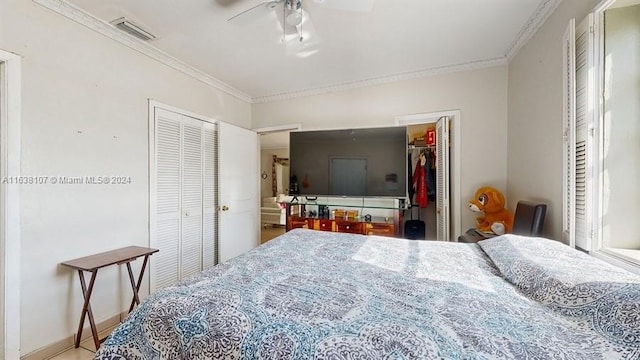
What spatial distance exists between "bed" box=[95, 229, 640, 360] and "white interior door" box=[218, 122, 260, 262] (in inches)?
83.2

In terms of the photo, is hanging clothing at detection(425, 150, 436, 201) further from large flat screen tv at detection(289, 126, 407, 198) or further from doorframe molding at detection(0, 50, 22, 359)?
doorframe molding at detection(0, 50, 22, 359)

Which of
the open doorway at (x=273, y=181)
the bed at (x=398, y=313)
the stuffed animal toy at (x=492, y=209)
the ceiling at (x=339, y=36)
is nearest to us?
the bed at (x=398, y=313)

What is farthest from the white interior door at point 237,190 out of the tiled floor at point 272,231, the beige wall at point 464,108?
the tiled floor at point 272,231

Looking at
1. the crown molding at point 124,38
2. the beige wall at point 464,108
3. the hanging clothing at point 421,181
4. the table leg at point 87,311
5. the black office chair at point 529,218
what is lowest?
the table leg at point 87,311

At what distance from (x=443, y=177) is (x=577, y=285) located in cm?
219

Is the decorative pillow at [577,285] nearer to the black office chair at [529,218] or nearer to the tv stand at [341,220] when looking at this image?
the black office chair at [529,218]

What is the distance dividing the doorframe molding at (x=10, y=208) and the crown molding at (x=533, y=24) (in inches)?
144

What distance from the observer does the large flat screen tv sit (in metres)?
3.13

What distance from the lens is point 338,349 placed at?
0.73 m

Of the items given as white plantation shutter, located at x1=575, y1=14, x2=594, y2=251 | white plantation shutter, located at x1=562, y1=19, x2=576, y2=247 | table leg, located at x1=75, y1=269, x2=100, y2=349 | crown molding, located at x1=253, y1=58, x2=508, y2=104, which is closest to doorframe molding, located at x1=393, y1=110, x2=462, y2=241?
crown molding, located at x1=253, y1=58, x2=508, y2=104

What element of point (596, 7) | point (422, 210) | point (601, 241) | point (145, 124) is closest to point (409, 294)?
point (601, 241)

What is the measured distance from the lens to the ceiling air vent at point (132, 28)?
2.06 metres

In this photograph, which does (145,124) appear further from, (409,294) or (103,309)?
(409,294)

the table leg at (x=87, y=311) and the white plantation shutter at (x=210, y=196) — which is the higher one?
the white plantation shutter at (x=210, y=196)
